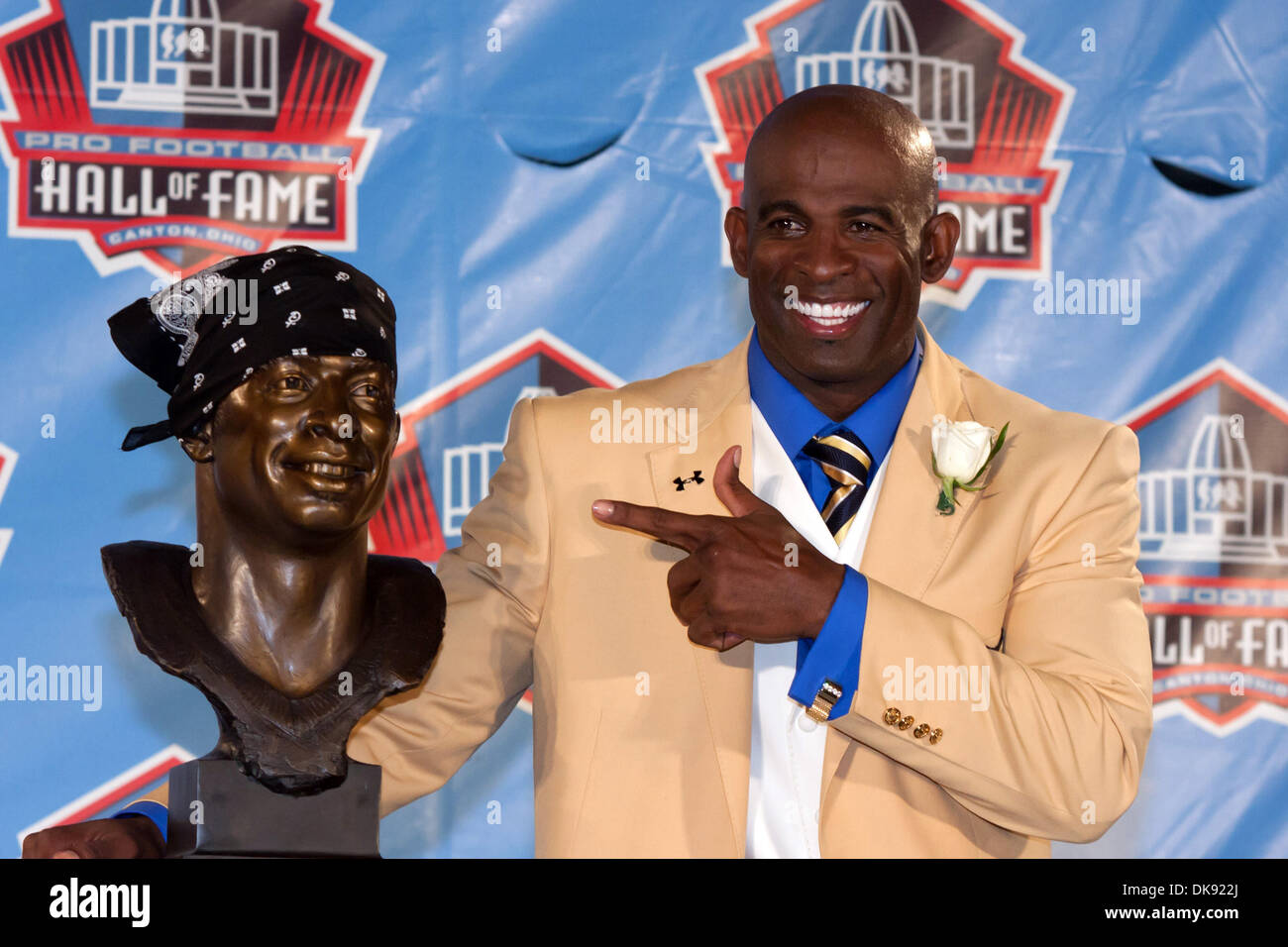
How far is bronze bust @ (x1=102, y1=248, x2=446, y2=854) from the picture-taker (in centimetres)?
215

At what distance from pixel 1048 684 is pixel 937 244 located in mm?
757

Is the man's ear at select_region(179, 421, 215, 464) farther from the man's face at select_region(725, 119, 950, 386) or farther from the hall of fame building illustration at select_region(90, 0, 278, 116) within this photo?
the hall of fame building illustration at select_region(90, 0, 278, 116)

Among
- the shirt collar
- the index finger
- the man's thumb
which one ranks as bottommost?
the index finger

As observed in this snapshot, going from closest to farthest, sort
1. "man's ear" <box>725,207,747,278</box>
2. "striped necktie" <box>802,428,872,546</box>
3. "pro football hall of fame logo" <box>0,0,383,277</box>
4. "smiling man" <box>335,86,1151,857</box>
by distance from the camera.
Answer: "smiling man" <box>335,86,1151,857</box>, "striped necktie" <box>802,428,872,546</box>, "man's ear" <box>725,207,747,278</box>, "pro football hall of fame logo" <box>0,0,383,277</box>

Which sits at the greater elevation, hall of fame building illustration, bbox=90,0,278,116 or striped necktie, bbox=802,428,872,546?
hall of fame building illustration, bbox=90,0,278,116

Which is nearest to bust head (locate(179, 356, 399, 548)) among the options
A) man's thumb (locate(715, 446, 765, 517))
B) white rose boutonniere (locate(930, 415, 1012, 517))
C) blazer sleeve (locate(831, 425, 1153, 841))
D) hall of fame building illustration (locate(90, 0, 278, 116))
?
man's thumb (locate(715, 446, 765, 517))

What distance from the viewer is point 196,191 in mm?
3350

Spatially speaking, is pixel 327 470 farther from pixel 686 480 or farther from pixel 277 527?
pixel 686 480

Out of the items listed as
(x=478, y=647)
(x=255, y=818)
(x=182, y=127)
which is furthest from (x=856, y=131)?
(x=182, y=127)

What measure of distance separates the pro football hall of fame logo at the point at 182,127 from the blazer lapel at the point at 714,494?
1157 millimetres

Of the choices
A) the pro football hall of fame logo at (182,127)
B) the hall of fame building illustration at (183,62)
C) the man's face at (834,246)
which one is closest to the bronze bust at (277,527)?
the man's face at (834,246)

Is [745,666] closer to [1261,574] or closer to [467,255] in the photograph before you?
[467,255]

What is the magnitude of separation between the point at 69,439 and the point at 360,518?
1.35 m

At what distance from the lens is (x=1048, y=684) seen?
7.56 ft
